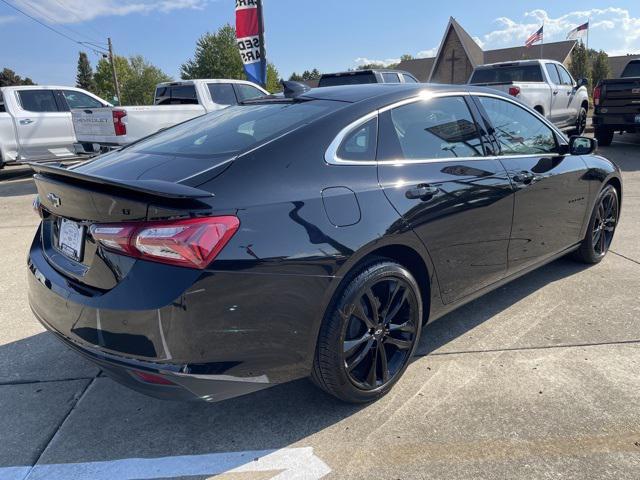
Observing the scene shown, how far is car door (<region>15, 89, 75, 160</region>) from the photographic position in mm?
10523

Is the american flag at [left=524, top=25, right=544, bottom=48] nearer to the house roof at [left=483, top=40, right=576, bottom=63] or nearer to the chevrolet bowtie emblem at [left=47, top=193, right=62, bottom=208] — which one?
the house roof at [left=483, top=40, right=576, bottom=63]

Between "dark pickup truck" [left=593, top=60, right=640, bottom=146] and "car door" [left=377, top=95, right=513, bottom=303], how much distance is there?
34.1 ft

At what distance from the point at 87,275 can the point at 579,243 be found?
3998 millimetres

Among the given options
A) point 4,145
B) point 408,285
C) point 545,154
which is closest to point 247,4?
point 4,145

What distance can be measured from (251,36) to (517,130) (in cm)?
1221

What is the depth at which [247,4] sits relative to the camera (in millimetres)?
14266

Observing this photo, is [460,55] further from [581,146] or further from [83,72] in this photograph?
[83,72]

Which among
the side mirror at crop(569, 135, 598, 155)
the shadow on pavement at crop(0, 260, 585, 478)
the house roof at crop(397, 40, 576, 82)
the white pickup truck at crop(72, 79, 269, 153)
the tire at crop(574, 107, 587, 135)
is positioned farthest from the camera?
the house roof at crop(397, 40, 576, 82)

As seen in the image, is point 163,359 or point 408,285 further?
point 408,285

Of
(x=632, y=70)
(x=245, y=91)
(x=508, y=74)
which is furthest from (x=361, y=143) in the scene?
(x=632, y=70)

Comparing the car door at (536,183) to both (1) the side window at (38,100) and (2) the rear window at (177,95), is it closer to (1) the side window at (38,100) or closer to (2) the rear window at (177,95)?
(2) the rear window at (177,95)

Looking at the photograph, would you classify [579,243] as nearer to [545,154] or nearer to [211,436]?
[545,154]

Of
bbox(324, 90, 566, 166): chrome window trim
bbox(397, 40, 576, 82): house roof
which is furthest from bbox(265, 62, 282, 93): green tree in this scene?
bbox(324, 90, 566, 166): chrome window trim

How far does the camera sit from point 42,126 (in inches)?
422
